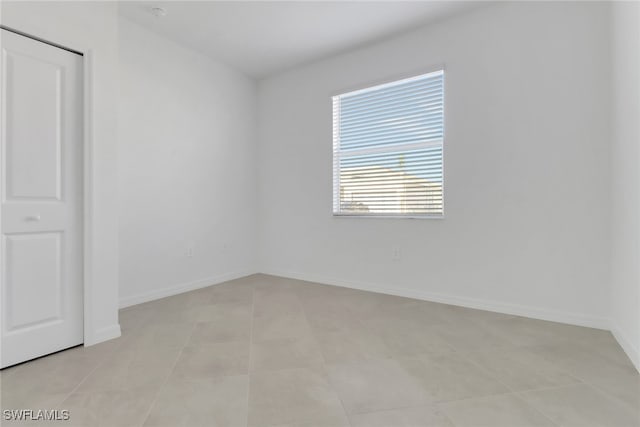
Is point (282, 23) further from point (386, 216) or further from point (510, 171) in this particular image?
point (510, 171)

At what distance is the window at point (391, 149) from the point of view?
3227mm

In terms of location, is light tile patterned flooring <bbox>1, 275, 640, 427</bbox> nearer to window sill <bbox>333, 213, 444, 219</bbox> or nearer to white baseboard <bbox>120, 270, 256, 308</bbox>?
white baseboard <bbox>120, 270, 256, 308</bbox>

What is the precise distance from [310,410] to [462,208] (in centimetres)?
230

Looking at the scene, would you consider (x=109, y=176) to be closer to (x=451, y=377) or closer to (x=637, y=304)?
(x=451, y=377)

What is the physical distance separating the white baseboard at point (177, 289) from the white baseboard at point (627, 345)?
3.74 m

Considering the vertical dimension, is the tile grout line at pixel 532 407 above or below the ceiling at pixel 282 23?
below

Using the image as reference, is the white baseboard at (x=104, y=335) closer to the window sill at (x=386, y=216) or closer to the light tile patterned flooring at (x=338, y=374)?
the light tile patterned flooring at (x=338, y=374)

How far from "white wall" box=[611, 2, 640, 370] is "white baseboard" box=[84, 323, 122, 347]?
3.31 meters

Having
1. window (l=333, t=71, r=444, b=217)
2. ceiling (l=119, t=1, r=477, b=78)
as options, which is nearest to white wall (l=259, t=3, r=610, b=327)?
window (l=333, t=71, r=444, b=217)

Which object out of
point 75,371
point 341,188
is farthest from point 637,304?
point 75,371

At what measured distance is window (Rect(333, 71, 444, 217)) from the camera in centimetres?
323

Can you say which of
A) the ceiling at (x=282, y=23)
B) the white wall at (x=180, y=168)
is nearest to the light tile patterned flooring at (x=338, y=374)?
the white wall at (x=180, y=168)

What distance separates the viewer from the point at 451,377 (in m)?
1.73

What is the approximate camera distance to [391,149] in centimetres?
349
